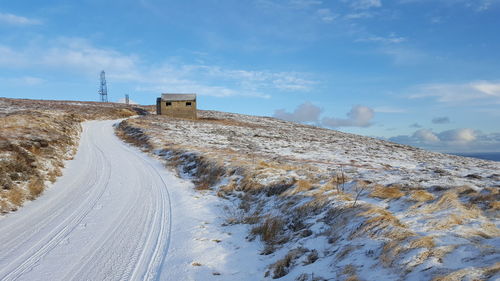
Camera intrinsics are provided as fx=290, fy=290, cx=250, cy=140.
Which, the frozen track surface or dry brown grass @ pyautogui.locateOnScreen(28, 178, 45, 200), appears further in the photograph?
dry brown grass @ pyautogui.locateOnScreen(28, 178, 45, 200)

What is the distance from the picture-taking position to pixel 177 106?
196 feet

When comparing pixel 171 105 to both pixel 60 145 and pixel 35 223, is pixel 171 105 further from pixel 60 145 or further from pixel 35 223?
pixel 35 223

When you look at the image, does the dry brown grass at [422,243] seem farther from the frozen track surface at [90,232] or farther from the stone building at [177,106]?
the stone building at [177,106]

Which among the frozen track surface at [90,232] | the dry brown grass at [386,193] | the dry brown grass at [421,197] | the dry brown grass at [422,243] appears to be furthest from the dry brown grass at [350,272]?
the dry brown grass at [386,193]

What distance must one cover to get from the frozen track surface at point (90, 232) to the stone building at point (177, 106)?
4606 cm

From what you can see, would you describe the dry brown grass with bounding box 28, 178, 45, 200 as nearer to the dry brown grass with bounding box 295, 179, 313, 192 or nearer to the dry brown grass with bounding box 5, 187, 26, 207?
the dry brown grass with bounding box 5, 187, 26, 207

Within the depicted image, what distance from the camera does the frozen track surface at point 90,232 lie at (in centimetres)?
612

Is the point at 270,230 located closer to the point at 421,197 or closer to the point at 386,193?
the point at 386,193

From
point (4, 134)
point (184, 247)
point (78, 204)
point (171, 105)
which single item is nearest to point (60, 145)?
point (4, 134)

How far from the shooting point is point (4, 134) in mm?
18266

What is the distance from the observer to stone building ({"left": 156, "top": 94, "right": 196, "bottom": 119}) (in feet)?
196

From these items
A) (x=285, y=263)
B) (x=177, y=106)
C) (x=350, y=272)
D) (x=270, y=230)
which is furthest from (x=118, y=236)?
(x=177, y=106)

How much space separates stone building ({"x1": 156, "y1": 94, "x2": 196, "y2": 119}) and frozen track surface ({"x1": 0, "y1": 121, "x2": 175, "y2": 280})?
151 ft

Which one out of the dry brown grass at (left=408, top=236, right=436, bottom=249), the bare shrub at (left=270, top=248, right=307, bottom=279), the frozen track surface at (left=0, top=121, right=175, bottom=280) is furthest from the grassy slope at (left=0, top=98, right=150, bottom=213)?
the dry brown grass at (left=408, top=236, right=436, bottom=249)
